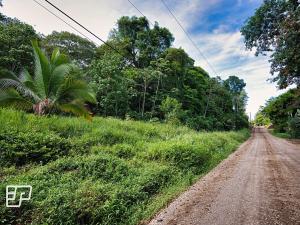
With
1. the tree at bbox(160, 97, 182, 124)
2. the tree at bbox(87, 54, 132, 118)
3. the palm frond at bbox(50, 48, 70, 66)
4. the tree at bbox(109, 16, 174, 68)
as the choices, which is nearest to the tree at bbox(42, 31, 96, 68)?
the tree at bbox(109, 16, 174, 68)

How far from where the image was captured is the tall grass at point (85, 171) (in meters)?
4.55

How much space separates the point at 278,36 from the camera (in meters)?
15.3

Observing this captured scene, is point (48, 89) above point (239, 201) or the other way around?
above

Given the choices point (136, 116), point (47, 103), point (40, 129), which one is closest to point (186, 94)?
point (136, 116)

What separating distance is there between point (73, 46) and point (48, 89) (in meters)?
19.2

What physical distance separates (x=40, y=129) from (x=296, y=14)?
1291 centimetres

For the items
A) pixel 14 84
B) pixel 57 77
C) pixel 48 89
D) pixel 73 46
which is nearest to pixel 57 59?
pixel 57 77

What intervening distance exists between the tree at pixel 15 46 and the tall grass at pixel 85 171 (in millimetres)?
11023

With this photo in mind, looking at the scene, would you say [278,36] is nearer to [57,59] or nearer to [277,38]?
[277,38]

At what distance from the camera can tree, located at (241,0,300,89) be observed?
13.3 m

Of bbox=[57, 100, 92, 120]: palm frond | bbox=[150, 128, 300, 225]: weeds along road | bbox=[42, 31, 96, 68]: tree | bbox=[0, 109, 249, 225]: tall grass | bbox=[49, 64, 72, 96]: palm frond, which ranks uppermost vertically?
bbox=[42, 31, 96, 68]: tree

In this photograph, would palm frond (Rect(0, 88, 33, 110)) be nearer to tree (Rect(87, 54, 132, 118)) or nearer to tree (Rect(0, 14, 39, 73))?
tree (Rect(0, 14, 39, 73))

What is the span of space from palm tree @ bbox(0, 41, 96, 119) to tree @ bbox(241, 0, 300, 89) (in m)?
11.1

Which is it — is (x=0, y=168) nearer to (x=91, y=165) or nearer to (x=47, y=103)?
(x=91, y=165)
